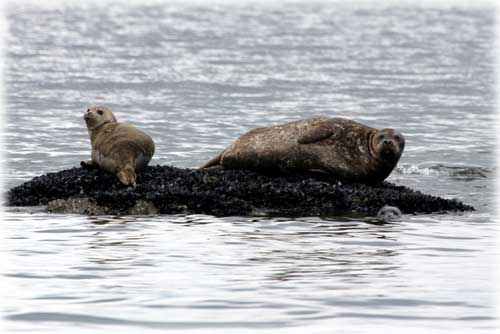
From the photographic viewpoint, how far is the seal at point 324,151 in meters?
14.6

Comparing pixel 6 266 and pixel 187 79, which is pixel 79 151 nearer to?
pixel 6 266

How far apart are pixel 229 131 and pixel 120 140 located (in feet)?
30.0

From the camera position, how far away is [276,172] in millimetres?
14781

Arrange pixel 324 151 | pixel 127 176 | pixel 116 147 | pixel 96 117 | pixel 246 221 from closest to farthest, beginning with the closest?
1. pixel 246 221
2. pixel 127 176
3. pixel 116 147
4. pixel 324 151
5. pixel 96 117

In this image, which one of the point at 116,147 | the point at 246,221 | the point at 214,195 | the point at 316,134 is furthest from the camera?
the point at 316,134

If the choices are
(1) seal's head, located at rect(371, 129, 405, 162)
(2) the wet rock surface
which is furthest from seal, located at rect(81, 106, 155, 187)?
(1) seal's head, located at rect(371, 129, 405, 162)

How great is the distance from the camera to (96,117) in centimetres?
1525

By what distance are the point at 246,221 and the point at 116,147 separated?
2066mm

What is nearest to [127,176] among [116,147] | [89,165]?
[116,147]

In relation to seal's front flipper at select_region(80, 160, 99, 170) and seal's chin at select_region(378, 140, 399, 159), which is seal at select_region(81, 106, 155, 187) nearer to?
seal's front flipper at select_region(80, 160, 99, 170)

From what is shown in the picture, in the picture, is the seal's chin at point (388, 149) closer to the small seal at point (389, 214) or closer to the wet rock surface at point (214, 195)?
the wet rock surface at point (214, 195)

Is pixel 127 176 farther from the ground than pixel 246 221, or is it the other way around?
pixel 127 176

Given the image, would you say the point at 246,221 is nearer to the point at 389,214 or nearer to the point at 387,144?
the point at 389,214

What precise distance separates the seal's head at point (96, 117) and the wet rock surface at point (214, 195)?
90cm
